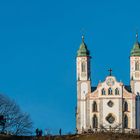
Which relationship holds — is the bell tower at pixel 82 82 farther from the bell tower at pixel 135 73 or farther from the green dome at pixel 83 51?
the bell tower at pixel 135 73

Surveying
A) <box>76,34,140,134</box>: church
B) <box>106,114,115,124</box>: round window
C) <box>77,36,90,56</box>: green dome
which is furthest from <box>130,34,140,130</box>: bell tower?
<box>77,36,90,56</box>: green dome

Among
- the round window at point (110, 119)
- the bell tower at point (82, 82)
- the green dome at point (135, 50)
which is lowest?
the round window at point (110, 119)

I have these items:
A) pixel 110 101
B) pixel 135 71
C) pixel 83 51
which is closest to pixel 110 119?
pixel 110 101

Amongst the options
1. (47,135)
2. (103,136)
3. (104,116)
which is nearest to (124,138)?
(103,136)

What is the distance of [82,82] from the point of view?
152m

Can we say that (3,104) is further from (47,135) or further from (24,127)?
(47,135)

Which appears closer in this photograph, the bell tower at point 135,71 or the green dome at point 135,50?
the bell tower at point 135,71

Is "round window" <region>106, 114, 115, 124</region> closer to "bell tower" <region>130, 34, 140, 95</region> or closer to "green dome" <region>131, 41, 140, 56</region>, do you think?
"bell tower" <region>130, 34, 140, 95</region>

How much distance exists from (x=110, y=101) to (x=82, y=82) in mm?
6071

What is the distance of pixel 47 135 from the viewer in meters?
105

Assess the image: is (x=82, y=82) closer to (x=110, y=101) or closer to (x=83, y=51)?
(x=83, y=51)

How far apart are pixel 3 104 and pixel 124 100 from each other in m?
31.0

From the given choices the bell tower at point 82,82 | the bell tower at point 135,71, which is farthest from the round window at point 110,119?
the bell tower at point 135,71

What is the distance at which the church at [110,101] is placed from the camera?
5792 inches
